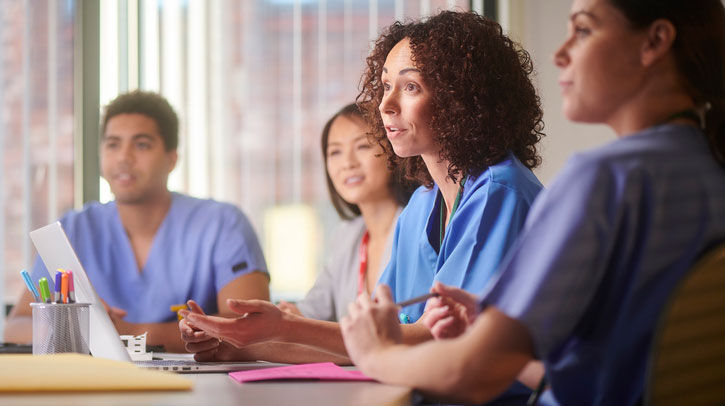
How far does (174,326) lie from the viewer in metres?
2.02

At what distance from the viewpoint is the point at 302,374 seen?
43.8 inches

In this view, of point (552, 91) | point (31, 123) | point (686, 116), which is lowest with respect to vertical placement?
point (686, 116)

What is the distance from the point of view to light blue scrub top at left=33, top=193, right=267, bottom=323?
2342 millimetres

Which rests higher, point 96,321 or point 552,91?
point 552,91

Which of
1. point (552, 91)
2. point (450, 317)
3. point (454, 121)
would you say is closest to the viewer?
point (450, 317)

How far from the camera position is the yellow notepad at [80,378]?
920 millimetres

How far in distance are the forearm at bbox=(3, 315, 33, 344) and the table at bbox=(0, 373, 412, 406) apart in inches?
48.5

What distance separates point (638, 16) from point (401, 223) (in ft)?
3.01

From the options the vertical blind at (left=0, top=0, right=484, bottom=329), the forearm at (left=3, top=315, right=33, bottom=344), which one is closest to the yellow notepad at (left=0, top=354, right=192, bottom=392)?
the forearm at (left=3, top=315, right=33, bottom=344)

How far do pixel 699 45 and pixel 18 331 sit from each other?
189 cm

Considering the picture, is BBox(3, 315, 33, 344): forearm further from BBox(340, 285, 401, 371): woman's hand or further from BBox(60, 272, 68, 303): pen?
BBox(340, 285, 401, 371): woman's hand

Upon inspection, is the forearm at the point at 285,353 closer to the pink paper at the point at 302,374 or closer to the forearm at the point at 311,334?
the forearm at the point at 311,334

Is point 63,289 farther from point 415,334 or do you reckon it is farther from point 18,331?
point 18,331

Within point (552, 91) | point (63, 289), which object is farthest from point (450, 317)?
point (552, 91)
